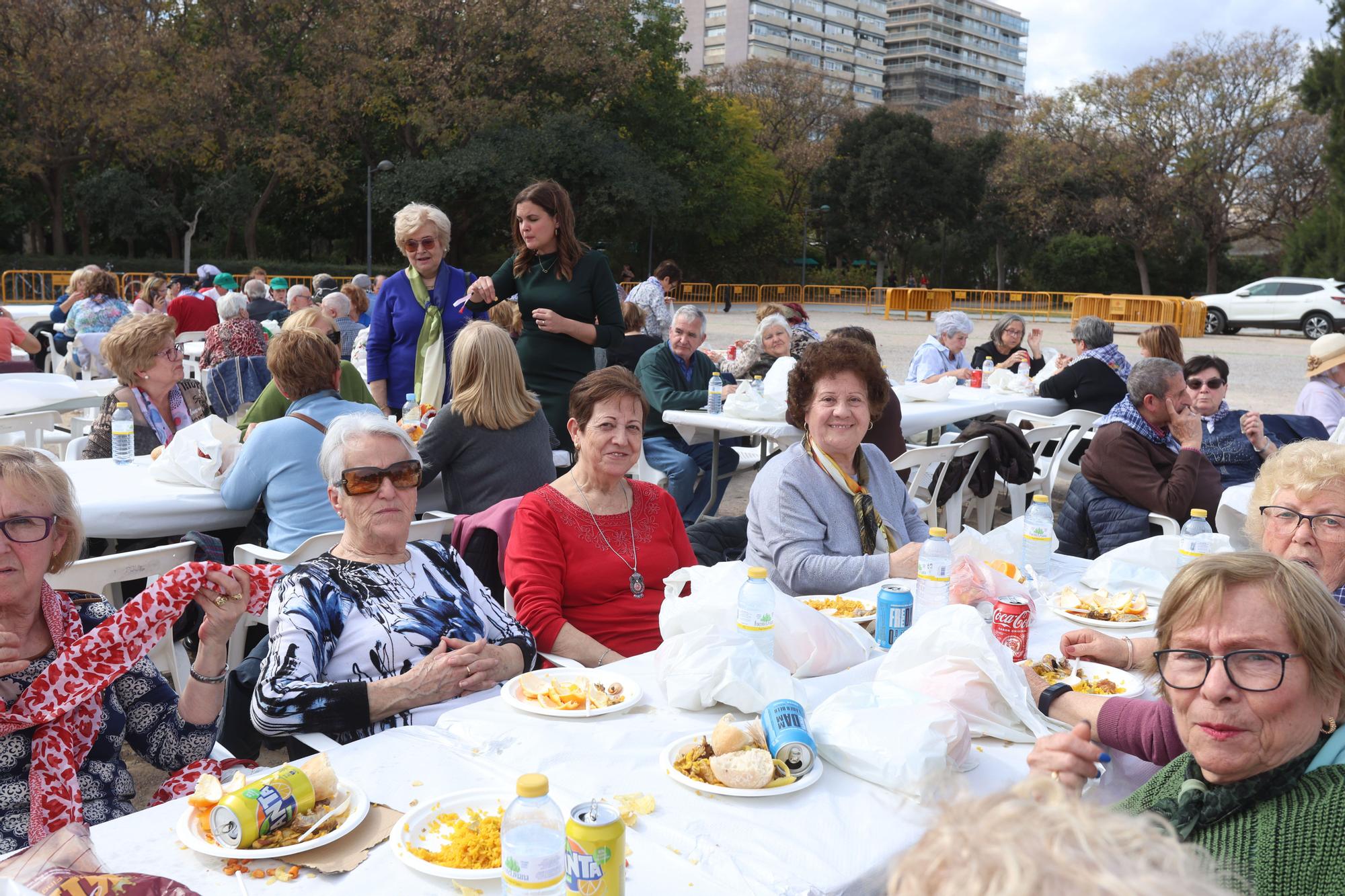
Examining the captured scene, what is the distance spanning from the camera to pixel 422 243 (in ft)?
19.6

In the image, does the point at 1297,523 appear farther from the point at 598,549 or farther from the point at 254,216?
the point at 254,216

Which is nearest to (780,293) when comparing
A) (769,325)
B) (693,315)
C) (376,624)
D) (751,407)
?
(769,325)

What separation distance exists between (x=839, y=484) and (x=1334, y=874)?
214 cm

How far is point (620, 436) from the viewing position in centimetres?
Answer: 345

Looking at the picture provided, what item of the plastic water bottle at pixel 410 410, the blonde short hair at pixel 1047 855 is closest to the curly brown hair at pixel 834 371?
the plastic water bottle at pixel 410 410

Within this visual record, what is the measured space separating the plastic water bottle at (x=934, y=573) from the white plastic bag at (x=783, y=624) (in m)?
0.45

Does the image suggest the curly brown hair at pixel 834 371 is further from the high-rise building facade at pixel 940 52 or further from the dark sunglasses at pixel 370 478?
the high-rise building facade at pixel 940 52

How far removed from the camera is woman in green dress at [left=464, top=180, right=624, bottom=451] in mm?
5680

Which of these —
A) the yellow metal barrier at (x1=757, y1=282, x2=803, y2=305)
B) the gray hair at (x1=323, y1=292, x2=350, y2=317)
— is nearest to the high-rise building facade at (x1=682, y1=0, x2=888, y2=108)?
the yellow metal barrier at (x1=757, y1=282, x2=803, y2=305)

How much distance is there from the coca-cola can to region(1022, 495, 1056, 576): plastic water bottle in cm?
90

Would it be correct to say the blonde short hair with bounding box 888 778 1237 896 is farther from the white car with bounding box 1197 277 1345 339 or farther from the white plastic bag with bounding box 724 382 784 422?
the white car with bounding box 1197 277 1345 339

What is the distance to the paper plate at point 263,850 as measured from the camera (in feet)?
5.56

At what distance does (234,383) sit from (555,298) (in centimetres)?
241

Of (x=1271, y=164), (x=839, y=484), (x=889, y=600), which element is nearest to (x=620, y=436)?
(x=839, y=484)
